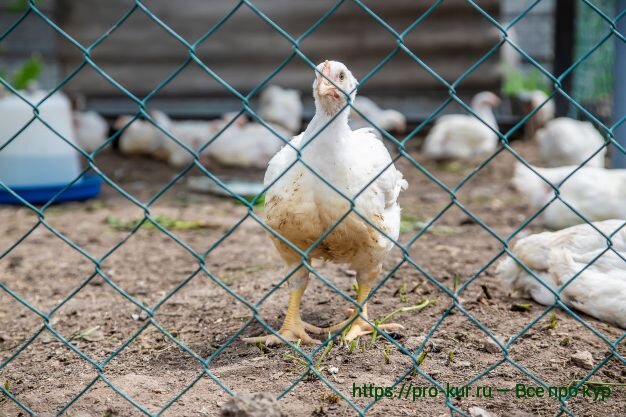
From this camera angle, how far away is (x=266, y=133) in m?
7.74

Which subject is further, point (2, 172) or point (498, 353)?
point (2, 172)

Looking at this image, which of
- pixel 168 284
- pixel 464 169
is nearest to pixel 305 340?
pixel 168 284

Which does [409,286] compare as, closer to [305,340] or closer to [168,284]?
[305,340]

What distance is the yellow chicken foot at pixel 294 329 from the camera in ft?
9.62

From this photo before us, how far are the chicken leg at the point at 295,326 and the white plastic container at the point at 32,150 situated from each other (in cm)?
338

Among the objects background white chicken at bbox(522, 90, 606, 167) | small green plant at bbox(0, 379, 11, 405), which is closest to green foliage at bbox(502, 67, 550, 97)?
background white chicken at bbox(522, 90, 606, 167)

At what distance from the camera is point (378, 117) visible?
27.2ft

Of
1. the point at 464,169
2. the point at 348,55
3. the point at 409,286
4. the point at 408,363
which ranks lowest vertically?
the point at 408,363

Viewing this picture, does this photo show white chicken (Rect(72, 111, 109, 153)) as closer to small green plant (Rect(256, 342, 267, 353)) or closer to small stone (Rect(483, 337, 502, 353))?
small green plant (Rect(256, 342, 267, 353))

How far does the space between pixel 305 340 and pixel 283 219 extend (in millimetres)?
517

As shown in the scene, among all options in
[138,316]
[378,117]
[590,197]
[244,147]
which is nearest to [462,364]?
[138,316]

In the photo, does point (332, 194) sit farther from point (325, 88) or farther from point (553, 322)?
point (553, 322)

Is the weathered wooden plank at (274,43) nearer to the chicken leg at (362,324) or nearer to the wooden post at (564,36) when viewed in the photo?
the wooden post at (564,36)

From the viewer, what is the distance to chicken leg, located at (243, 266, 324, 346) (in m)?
2.94
